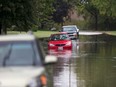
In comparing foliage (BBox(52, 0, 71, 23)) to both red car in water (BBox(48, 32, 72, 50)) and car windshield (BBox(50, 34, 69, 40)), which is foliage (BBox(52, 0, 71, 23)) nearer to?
car windshield (BBox(50, 34, 69, 40))

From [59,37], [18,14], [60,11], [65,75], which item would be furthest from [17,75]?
[60,11]

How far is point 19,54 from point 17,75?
3.18 feet

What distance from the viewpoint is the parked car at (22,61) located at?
25.7 ft

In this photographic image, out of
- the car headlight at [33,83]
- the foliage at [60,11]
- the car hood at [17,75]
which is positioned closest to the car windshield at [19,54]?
the car hood at [17,75]

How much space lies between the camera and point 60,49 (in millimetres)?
33250

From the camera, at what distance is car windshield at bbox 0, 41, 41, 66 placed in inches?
342

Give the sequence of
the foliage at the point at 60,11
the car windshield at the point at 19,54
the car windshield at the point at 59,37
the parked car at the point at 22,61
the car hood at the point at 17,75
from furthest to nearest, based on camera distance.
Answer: the foliage at the point at 60,11 < the car windshield at the point at 59,37 < the car windshield at the point at 19,54 < the parked car at the point at 22,61 < the car hood at the point at 17,75

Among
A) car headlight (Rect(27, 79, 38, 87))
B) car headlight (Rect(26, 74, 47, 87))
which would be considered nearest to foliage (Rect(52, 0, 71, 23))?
car headlight (Rect(26, 74, 47, 87))

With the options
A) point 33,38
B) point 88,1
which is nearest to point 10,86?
point 33,38

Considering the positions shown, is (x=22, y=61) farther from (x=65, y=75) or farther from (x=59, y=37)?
(x=59, y=37)

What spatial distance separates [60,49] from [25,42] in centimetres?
2429

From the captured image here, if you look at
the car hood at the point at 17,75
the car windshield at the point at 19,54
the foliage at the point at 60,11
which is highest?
the car windshield at the point at 19,54

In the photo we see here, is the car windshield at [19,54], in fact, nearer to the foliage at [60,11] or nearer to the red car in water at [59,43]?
the red car in water at [59,43]

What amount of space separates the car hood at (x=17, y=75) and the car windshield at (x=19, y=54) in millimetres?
264
